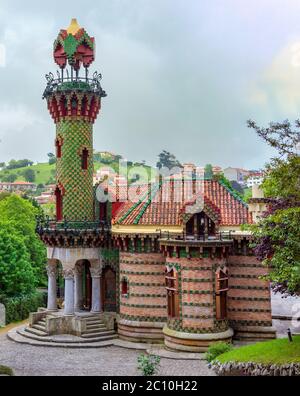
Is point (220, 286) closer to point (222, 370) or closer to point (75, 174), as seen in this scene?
point (222, 370)

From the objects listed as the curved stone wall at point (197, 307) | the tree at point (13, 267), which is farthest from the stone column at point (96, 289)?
the tree at point (13, 267)

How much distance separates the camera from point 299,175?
17.3 meters

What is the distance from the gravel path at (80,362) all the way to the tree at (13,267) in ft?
28.8

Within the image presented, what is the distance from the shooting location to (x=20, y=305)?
3591cm

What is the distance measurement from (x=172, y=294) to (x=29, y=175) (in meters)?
159

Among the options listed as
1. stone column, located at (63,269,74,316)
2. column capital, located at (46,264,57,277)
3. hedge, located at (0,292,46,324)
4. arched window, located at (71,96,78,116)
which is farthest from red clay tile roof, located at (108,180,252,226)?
hedge, located at (0,292,46,324)

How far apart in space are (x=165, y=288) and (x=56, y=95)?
11.9m

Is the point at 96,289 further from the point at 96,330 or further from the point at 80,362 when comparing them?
the point at 80,362

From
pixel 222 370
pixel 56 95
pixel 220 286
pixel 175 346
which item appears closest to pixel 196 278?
pixel 220 286

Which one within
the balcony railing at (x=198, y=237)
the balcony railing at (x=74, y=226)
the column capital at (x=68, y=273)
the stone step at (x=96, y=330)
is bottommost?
the stone step at (x=96, y=330)

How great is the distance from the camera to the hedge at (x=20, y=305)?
34812 mm

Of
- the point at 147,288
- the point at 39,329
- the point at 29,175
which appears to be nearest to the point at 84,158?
the point at 147,288

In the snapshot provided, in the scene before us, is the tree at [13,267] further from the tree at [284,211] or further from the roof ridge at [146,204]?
the tree at [284,211]

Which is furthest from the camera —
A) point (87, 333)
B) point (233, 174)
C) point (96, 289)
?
point (233, 174)
